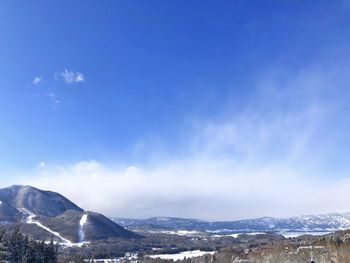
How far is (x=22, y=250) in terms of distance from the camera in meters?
128

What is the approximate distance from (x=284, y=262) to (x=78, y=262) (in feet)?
298

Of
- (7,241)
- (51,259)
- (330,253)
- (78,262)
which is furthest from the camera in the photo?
(330,253)

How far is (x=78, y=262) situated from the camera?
17712 centimetres

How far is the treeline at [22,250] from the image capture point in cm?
12125

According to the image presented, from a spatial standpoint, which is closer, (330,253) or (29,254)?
(29,254)

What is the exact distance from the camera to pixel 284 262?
197000 mm

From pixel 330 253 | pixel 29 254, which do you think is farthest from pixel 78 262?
pixel 330 253

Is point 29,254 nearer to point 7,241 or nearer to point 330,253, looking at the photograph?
point 7,241

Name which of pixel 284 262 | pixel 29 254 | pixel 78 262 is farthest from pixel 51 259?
pixel 284 262

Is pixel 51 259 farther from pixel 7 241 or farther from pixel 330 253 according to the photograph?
pixel 330 253

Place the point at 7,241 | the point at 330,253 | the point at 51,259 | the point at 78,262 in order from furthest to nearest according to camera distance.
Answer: the point at 330,253 → the point at 78,262 → the point at 51,259 → the point at 7,241

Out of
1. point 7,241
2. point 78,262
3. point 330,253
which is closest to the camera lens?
point 7,241

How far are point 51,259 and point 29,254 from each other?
16.9 m

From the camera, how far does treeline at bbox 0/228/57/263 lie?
12125 centimetres
